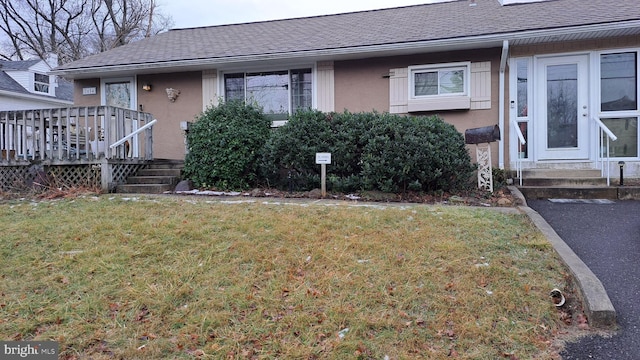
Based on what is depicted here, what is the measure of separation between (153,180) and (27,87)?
17.4 meters

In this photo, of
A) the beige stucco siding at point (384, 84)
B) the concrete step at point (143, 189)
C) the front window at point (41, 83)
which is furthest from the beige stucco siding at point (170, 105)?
the front window at point (41, 83)

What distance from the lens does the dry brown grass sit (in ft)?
7.79

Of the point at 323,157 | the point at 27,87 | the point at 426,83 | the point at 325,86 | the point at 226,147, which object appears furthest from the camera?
the point at 27,87

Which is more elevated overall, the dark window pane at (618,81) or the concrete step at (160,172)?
the dark window pane at (618,81)

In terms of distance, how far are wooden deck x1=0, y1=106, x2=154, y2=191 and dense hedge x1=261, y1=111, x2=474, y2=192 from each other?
276 cm

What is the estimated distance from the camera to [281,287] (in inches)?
115

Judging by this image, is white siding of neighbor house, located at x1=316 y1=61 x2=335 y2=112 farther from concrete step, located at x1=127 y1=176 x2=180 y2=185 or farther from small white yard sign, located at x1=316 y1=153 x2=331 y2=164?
concrete step, located at x1=127 y1=176 x2=180 y2=185

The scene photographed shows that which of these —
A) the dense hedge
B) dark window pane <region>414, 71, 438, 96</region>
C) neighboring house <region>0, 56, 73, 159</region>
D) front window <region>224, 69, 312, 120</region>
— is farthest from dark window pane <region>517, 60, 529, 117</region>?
neighboring house <region>0, 56, 73, 159</region>

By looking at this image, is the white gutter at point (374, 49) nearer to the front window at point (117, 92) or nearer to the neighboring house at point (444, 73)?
the neighboring house at point (444, 73)

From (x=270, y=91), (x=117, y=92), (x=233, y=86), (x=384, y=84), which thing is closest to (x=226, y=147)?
(x=270, y=91)

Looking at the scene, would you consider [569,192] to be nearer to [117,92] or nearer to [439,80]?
[439,80]

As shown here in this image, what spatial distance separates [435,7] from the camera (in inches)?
426

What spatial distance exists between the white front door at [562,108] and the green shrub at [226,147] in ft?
17.6

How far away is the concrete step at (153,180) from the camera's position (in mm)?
7355
